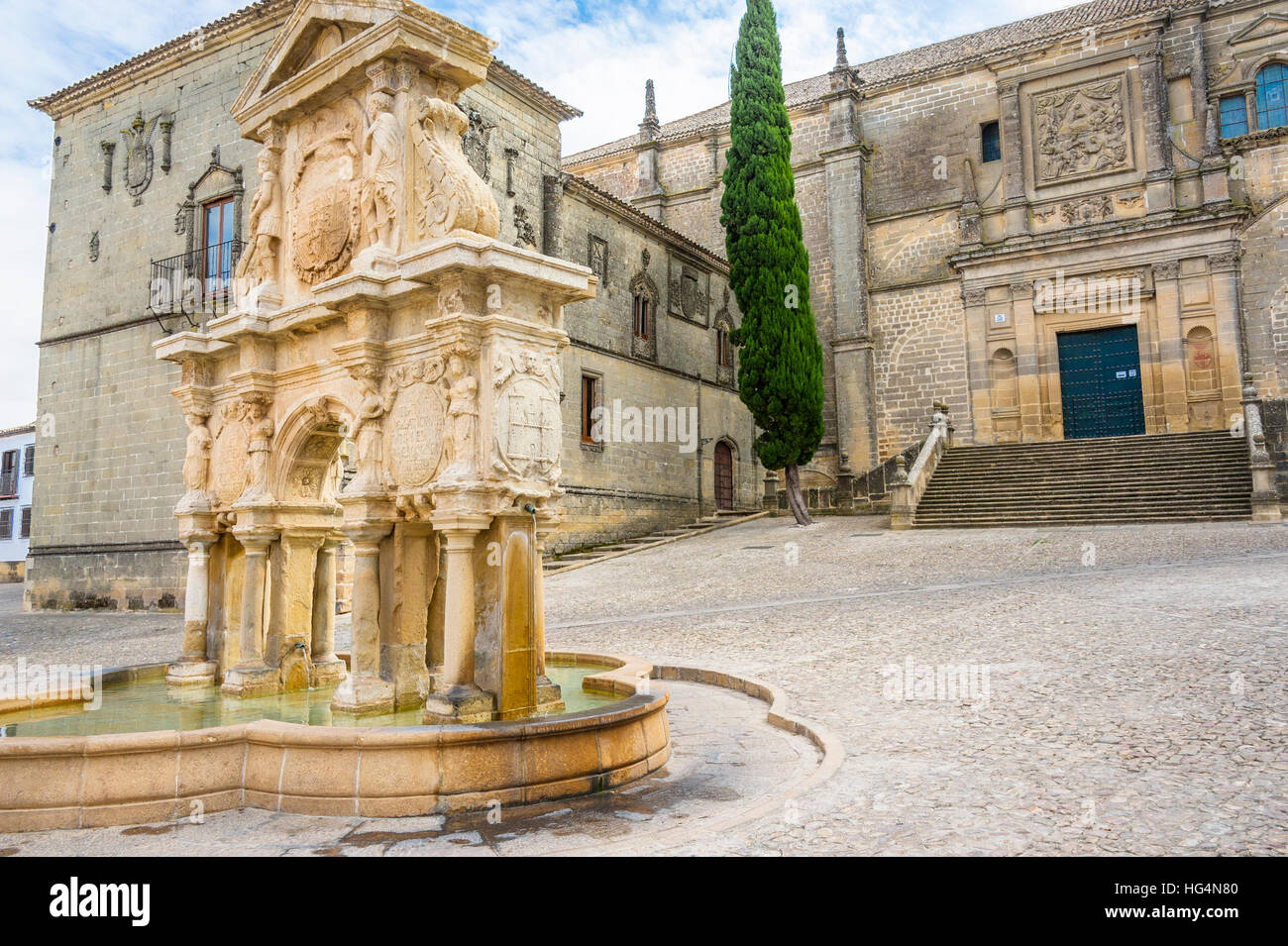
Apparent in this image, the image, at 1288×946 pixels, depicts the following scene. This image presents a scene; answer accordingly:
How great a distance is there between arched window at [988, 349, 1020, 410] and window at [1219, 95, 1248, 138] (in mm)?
7494

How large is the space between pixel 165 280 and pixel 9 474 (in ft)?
110

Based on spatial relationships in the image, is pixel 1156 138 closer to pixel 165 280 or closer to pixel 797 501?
pixel 797 501

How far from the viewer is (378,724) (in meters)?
5.64

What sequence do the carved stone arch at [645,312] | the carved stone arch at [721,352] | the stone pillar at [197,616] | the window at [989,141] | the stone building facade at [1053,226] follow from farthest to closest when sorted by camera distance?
the carved stone arch at [721,352], the window at [989,141], the carved stone arch at [645,312], the stone building facade at [1053,226], the stone pillar at [197,616]

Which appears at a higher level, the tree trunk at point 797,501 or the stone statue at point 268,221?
the stone statue at point 268,221

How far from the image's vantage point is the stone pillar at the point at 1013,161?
2420 cm

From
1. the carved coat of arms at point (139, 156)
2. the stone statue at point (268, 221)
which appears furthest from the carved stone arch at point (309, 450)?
the carved coat of arms at point (139, 156)

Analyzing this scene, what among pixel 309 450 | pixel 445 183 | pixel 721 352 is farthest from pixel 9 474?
pixel 445 183

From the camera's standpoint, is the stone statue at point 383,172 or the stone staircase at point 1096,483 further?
the stone staircase at point 1096,483

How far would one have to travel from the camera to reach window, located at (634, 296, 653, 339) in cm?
2379

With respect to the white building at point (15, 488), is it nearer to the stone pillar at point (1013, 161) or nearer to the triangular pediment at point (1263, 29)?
the stone pillar at point (1013, 161)

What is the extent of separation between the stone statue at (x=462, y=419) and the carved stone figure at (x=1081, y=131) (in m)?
23.4

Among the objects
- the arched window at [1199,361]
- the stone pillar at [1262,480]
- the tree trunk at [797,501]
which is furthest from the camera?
the arched window at [1199,361]
